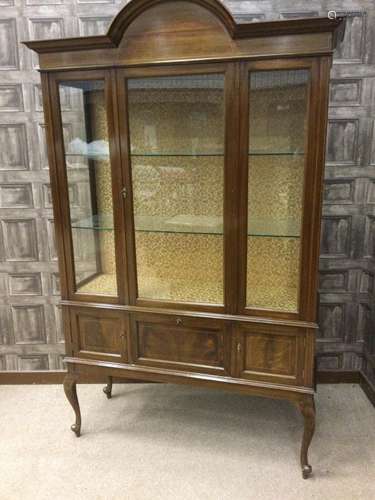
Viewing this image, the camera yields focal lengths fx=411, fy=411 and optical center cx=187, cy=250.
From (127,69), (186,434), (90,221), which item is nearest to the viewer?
(127,69)

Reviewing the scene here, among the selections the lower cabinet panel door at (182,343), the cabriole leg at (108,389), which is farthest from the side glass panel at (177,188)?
the cabriole leg at (108,389)

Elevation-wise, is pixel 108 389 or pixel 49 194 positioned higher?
pixel 49 194

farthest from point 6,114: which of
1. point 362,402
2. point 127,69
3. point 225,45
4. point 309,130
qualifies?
point 362,402

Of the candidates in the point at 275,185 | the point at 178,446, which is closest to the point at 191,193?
the point at 275,185

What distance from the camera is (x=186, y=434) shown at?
2.12 metres

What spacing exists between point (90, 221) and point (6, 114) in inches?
34.2

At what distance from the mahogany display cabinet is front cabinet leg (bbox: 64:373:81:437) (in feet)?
0.05

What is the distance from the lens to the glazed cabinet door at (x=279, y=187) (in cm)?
155

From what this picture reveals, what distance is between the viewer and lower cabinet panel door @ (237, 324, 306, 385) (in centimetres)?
172

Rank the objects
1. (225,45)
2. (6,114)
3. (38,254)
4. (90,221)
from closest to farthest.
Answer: (225,45)
(90,221)
(6,114)
(38,254)

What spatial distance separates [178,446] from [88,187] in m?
1.34

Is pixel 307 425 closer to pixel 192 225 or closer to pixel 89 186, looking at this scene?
pixel 192 225

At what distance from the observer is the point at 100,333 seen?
1958 mm

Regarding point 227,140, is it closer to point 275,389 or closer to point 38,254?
point 275,389
